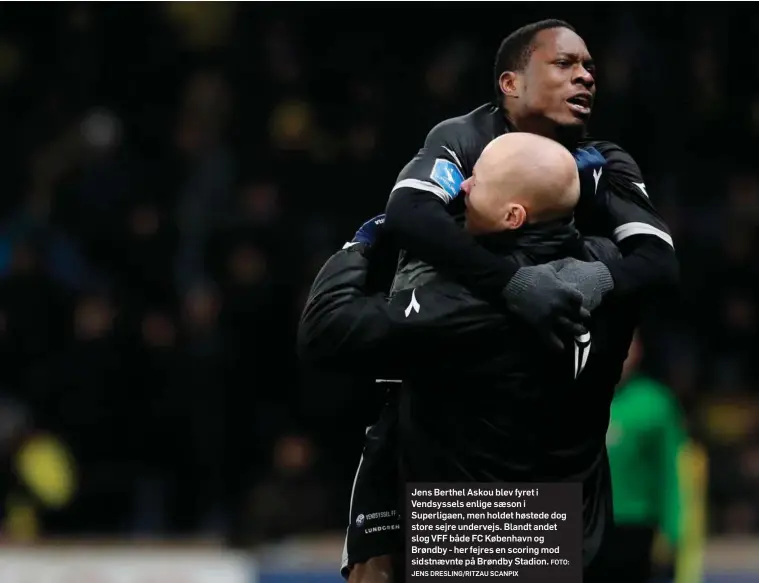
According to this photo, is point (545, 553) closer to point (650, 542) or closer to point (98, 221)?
point (650, 542)

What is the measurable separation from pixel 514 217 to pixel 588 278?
0.18 meters

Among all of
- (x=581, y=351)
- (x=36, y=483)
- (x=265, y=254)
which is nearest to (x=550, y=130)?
(x=581, y=351)

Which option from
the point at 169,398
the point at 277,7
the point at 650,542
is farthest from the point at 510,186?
the point at 277,7

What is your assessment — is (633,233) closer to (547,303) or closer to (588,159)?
(588,159)

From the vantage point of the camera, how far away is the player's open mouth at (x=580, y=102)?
2.90 m

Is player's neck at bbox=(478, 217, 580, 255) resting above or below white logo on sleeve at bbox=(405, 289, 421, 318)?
above

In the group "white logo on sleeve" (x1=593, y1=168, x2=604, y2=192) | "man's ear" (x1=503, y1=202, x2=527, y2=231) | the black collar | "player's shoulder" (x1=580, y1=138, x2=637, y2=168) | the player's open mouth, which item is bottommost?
the black collar

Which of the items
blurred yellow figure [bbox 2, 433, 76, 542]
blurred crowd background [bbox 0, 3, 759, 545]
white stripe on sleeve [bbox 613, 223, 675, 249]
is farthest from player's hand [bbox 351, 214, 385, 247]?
blurred yellow figure [bbox 2, 433, 76, 542]

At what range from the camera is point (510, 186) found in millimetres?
2730

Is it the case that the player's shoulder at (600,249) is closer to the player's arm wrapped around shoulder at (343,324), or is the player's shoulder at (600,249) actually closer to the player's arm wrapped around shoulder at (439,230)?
the player's arm wrapped around shoulder at (439,230)

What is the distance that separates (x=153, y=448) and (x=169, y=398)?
280 mm

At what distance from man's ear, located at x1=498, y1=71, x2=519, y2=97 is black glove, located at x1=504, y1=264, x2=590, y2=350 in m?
0.41

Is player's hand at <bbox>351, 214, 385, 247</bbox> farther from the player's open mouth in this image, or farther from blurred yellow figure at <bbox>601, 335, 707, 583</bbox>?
blurred yellow figure at <bbox>601, 335, 707, 583</bbox>

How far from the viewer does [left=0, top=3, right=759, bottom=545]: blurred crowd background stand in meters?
7.93
